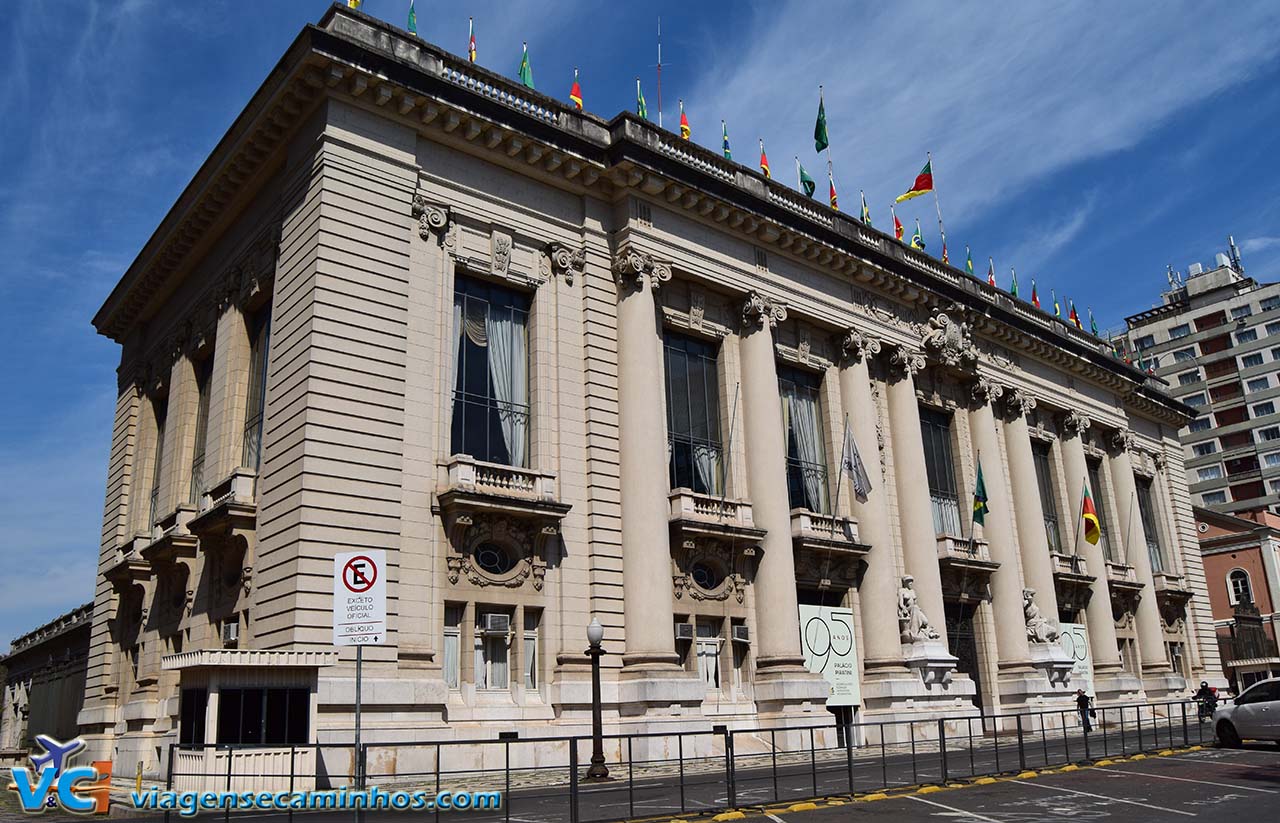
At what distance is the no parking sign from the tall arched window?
230 feet

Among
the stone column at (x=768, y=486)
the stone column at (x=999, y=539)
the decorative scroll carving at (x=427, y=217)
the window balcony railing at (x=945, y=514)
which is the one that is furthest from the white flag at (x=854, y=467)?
the decorative scroll carving at (x=427, y=217)

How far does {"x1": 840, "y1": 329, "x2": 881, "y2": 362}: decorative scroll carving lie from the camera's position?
36312 millimetres

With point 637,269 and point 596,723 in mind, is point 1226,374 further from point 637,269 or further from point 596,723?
point 596,723

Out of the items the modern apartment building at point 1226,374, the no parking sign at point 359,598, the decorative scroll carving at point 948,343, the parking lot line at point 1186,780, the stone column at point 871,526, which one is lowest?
the parking lot line at point 1186,780

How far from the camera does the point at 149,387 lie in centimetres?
3759

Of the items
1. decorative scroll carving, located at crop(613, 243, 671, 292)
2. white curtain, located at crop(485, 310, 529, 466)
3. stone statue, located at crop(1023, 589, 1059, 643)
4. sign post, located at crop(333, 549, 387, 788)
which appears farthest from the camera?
stone statue, located at crop(1023, 589, 1059, 643)

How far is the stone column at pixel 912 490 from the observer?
35625mm

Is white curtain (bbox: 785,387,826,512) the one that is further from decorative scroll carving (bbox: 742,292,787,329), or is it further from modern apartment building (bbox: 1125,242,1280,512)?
modern apartment building (bbox: 1125,242,1280,512)

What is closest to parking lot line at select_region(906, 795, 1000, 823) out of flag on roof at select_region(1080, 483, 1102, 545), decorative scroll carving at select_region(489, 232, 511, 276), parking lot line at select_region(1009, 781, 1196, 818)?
parking lot line at select_region(1009, 781, 1196, 818)

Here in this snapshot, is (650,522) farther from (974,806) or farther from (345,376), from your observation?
(974,806)

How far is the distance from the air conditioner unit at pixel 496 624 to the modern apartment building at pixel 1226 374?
85323 millimetres

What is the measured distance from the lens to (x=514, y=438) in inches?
1094

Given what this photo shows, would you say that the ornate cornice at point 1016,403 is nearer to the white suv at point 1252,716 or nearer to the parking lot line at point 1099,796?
the white suv at point 1252,716

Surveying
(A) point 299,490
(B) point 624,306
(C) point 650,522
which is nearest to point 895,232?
(B) point 624,306
